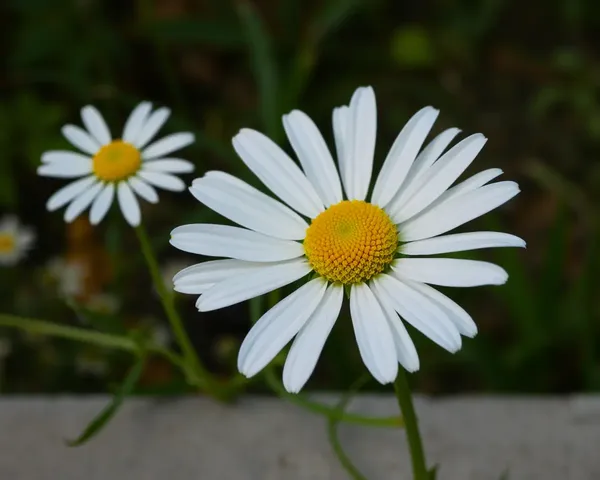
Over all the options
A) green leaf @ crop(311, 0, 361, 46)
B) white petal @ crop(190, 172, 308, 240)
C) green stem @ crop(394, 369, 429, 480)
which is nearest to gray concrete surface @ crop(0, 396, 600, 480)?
green stem @ crop(394, 369, 429, 480)

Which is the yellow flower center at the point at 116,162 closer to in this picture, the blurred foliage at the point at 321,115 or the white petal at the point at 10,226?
the blurred foliage at the point at 321,115

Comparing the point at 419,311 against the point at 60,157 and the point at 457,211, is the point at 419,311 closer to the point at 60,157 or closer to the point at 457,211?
the point at 457,211

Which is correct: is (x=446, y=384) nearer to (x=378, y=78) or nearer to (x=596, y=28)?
(x=378, y=78)

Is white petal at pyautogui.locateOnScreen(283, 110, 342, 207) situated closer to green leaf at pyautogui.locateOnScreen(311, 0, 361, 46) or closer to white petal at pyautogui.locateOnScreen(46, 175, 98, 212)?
white petal at pyautogui.locateOnScreen(46, 175, 98, 212)

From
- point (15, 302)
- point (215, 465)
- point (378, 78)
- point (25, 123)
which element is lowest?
point (215, 465)

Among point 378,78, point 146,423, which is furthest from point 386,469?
point 378,78

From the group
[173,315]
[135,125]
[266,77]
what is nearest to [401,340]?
[173,315]

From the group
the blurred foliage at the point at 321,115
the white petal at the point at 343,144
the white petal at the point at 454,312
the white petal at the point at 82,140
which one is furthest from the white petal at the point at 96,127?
the white petal at the point at 454,312
